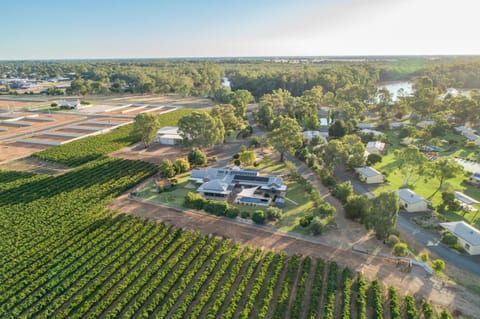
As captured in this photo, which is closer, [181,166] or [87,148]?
[181,166]

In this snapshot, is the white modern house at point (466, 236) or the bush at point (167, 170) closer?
the white modern house at point (466, 236)

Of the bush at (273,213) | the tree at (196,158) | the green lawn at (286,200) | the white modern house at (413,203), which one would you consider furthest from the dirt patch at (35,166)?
the white modern house at (413,203)

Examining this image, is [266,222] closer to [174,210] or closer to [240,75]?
[174,210]

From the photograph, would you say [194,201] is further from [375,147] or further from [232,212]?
[375,147]

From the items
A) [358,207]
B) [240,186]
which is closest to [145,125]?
[240,186]

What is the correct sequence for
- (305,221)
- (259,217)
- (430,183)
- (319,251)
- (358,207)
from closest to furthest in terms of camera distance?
(319,251)
(305,221)
(259,217)
(358,207)
(430,183)

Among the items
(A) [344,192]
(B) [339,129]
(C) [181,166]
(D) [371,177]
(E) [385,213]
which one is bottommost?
(D) [371,177]

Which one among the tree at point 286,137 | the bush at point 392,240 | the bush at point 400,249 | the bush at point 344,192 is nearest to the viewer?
the bush at point 400,249

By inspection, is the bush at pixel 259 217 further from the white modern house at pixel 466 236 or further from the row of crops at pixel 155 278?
the white modern house at pixel 466 236

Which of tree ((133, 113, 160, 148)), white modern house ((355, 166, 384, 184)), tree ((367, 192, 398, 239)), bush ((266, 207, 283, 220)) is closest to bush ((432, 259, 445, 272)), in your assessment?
tree ((367, 192, 398, 239))
